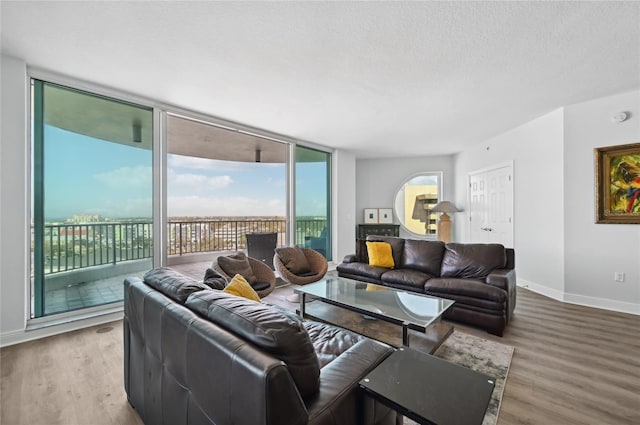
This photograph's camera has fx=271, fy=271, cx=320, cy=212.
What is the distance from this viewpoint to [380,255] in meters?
3.98

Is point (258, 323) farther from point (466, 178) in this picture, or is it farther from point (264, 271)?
point (466, 178)

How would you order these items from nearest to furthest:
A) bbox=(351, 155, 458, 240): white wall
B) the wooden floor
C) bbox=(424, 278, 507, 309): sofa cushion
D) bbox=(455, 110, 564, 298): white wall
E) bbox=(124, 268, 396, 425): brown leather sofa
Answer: bbox=(124, 268, 396, 425): brown leather sofa → the wooden floor → bbox=(424, 278, 507, 309): sofa cushion → bbox=(455, 110, 564, 298): white wall → bbox=(351, 155, 458, 240): white wall

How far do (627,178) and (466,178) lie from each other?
2817 mm

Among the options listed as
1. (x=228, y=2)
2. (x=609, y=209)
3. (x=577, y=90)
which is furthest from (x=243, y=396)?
(x=609, y=209)

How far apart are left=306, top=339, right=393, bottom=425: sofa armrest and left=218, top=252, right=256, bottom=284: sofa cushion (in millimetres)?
1903

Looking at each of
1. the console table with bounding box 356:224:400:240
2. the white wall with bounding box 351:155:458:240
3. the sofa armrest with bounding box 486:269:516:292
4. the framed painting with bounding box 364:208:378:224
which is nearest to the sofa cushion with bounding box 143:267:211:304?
the sofa armrest with bounding box 486:269:516:292

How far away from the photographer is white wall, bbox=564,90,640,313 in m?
3.25

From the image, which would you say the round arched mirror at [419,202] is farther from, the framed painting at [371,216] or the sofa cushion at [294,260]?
the sofa cushion at [294,260]

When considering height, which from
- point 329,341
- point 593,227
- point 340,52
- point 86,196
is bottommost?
point 329,341

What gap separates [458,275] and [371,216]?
372 cm

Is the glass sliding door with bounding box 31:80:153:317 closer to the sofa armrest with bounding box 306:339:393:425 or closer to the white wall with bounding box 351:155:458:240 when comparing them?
the sofa armrest with bounding box 306:339:393:425

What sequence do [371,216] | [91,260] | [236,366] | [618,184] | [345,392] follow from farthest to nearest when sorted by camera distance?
[371,216] < [618,184] < [91,260] < [345,392] < [236,366]

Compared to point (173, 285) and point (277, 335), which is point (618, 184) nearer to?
point (277, 335)

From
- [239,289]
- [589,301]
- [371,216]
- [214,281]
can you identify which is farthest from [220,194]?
[589,301]
